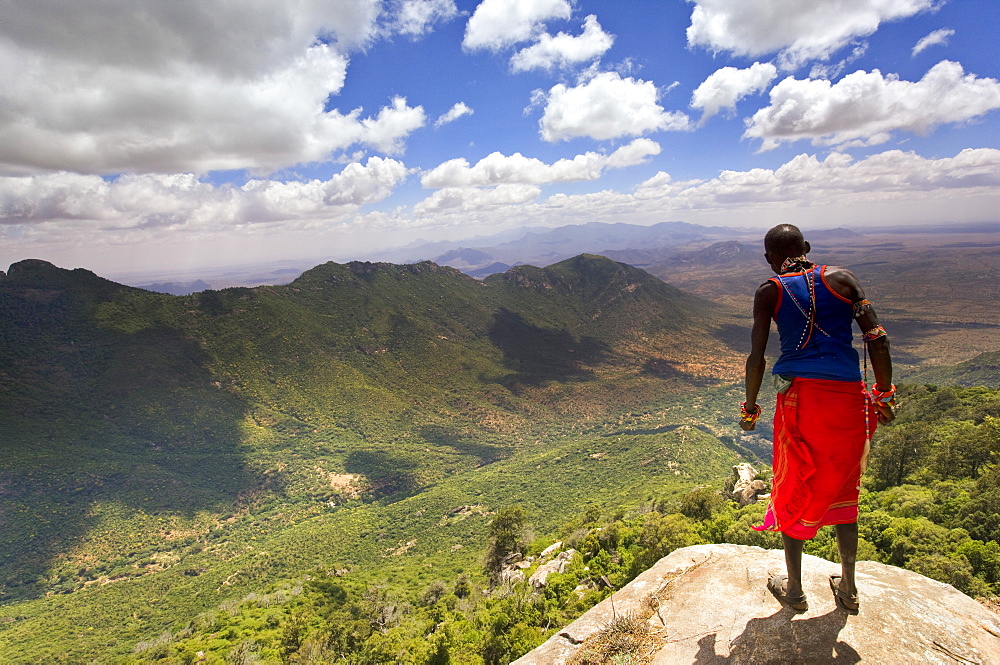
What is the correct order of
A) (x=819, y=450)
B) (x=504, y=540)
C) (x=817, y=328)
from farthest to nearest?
(x=504, y=540) → (x=819, y=450) → (x=817, y=328)

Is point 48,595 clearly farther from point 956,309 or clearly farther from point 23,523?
point 956,309

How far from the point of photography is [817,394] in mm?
4168

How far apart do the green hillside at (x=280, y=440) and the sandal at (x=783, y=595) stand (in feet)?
154

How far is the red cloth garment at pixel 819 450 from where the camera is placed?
4105mm

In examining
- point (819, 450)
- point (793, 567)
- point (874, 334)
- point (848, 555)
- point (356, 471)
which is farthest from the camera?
point (356, 471)

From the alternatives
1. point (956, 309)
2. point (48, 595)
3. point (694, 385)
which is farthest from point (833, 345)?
point (956, 309)

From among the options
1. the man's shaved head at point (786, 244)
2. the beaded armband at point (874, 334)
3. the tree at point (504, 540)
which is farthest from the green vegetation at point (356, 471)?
Result: the man's shaved head at point (786, 244)

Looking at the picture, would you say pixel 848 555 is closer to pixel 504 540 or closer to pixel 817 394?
pixel 817 394

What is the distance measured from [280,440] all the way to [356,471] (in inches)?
1034

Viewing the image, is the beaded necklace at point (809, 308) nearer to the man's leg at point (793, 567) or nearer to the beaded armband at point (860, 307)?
the beaded armband at point (860, 307)

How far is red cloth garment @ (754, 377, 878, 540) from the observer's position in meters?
4.11

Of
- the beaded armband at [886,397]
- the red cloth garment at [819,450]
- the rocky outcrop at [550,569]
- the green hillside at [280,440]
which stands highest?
the beaded armband at [886,397]

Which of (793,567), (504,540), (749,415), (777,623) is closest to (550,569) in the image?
(504,540)

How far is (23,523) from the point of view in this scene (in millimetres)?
76562
